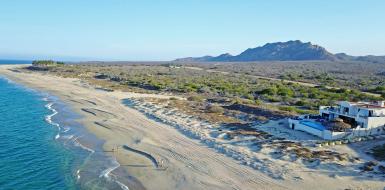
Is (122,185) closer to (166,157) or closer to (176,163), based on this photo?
(176,163)

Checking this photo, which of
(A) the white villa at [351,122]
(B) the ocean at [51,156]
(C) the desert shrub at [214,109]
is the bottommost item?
(B) the ocean at [51,156]

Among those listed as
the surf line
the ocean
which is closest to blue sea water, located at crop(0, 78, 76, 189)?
the ocean

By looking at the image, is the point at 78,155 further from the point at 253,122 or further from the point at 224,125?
the point at 253,122

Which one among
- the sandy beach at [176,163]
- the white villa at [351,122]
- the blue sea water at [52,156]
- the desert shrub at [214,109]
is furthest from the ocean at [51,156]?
the white villa at [351,122]

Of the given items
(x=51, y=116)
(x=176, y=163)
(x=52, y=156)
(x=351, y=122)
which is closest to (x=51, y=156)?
(x=52, y=156)

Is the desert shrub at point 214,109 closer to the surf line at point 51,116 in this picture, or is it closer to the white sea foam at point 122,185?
the surf line at point 51,116

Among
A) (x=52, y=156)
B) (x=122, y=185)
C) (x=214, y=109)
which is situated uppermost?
(x=214, y=109)

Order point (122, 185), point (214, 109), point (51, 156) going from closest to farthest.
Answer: point (122, 185)
point (51, 156)
point (214, 109)
